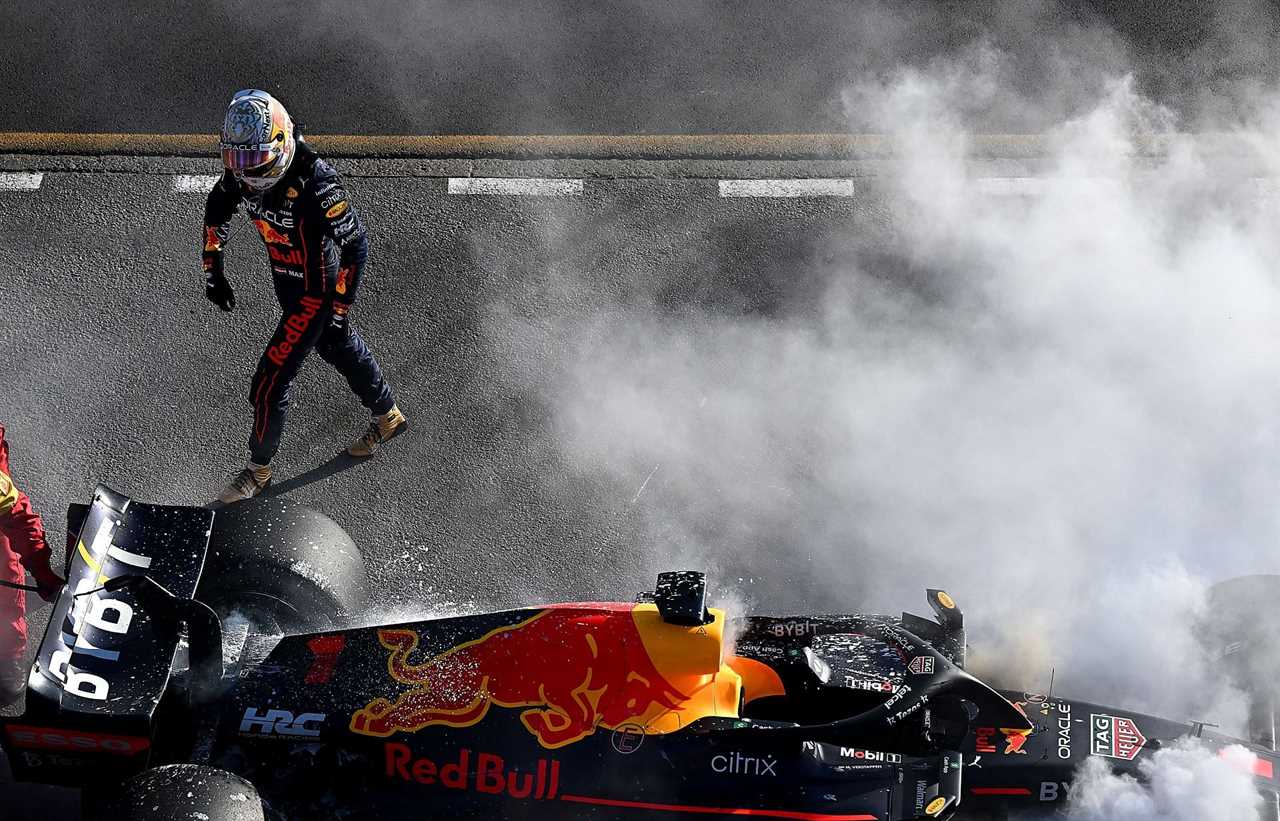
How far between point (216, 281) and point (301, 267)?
2.02 ft

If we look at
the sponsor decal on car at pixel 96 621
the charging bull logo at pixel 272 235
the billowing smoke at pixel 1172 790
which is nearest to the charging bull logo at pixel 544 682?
the sponsor decal on car at pixel 96 621

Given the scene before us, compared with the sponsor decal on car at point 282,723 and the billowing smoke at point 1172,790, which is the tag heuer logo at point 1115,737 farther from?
the sponsor decal on car at point 282,723

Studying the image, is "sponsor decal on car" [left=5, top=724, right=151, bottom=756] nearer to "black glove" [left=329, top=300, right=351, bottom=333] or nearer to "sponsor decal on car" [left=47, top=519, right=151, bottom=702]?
"sponsor decal on car" [left=47, top=519, right=151, bottom=702]

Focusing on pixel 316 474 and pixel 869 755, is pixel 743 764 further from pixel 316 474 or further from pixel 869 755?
pixel 316 474

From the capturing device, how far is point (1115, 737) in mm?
4680

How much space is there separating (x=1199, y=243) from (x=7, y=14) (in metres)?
7.89

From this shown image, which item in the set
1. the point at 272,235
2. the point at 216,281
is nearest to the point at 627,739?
the point at 272,235

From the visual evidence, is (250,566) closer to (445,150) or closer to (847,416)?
(847,416)

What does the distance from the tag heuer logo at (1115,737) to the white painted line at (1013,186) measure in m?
4.05

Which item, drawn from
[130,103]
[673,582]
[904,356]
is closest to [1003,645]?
[673,582]

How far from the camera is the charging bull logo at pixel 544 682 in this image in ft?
14.4

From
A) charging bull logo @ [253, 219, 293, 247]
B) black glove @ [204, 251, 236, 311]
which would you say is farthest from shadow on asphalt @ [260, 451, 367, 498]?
charging bull logo @ [253, 219, 293, 247]

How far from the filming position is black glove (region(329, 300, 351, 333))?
614cm

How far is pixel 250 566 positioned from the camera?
527cm
